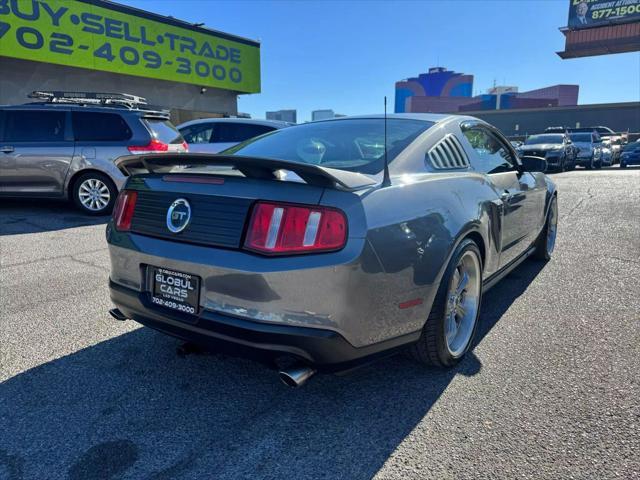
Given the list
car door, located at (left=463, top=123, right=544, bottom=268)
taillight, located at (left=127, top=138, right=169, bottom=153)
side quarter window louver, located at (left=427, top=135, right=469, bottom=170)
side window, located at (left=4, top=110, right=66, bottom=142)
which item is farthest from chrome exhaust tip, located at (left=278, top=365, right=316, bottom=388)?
side window, located at (left=4, top=110, right=66, bottom=142)

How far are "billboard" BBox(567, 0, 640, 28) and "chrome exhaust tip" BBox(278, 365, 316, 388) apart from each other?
4250cm

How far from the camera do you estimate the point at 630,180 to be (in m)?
12.8

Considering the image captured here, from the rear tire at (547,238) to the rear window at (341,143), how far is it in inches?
99.2

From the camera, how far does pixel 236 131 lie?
9.48m

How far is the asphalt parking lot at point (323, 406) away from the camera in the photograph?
6.04 ft

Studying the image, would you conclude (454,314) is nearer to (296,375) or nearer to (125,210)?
(296,375)

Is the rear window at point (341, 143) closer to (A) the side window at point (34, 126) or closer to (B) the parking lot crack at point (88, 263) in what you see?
(B) the parking lot crack at point (88, 263)

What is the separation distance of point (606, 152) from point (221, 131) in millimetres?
19133

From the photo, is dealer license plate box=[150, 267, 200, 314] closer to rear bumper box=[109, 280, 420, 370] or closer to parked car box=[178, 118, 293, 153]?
rear bumper box=[109, 280, 420, 370]

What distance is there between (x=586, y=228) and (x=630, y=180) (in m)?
8.30

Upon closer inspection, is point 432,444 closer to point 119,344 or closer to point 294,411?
→ point 294,411

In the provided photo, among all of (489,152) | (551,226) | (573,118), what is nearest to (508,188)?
(489,152)

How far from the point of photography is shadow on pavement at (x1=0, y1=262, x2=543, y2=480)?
1.83 m

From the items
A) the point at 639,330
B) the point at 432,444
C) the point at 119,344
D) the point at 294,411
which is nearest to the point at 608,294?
the point at 639,330
